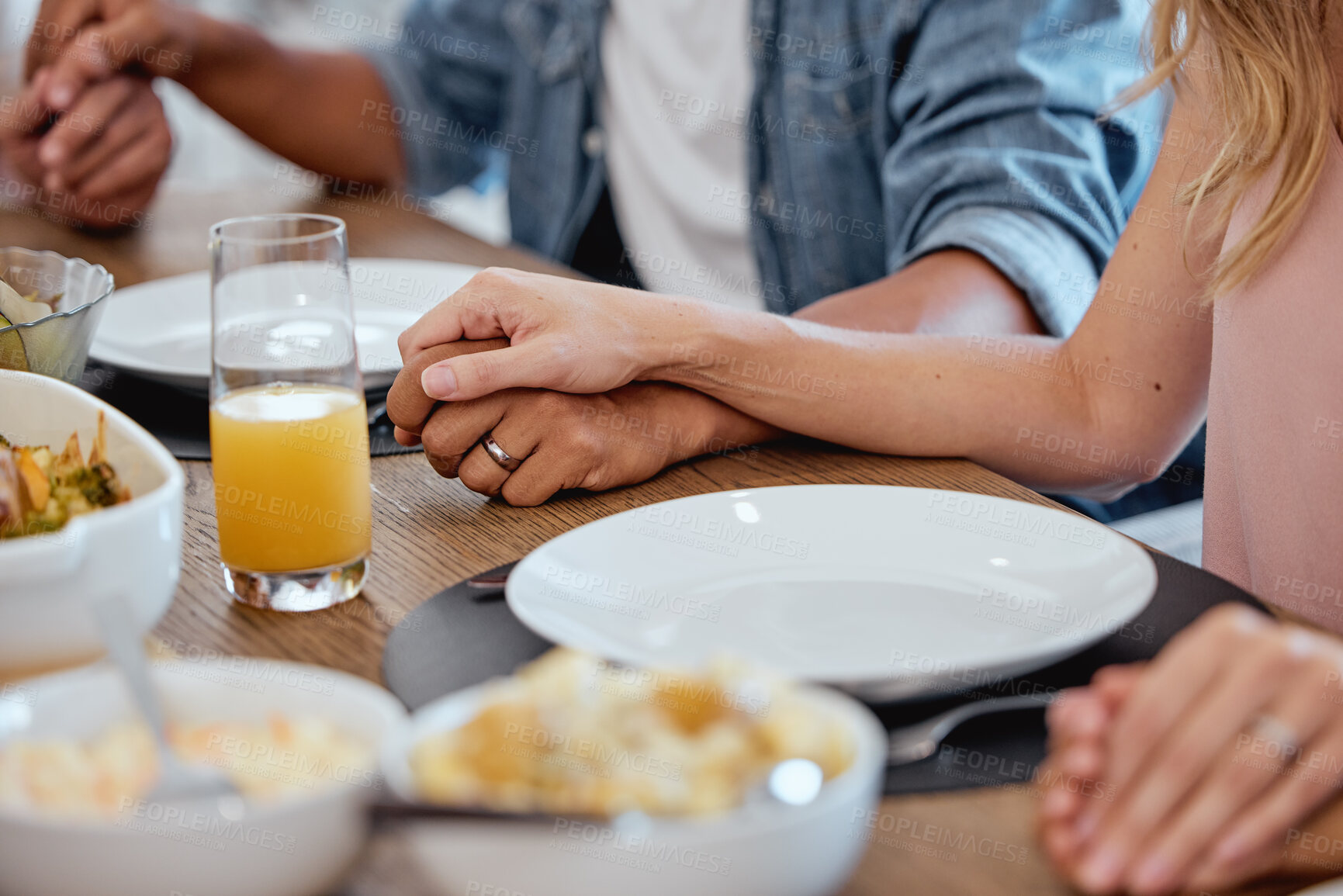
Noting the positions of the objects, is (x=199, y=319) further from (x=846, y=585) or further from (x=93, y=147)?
(x=846, y=585)

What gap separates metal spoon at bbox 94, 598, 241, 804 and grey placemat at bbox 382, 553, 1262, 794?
15 centimetres

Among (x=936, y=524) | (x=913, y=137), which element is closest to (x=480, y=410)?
(x=936, y=524)

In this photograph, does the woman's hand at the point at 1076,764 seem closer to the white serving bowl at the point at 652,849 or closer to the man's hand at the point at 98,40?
the white serving bowl at the point at 652,849

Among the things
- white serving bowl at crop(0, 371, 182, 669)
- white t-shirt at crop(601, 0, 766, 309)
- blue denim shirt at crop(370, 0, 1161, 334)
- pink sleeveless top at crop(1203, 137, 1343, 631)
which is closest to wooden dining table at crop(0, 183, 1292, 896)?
white serving bowl at crop(0, 371, 182, 669)

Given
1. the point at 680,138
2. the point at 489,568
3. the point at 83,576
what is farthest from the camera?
the point at 680,138

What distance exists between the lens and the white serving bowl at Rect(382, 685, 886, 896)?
404mm

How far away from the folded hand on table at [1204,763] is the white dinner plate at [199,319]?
28.4 inches

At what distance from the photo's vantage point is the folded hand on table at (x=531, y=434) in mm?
888

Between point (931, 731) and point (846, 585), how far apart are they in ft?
0.59

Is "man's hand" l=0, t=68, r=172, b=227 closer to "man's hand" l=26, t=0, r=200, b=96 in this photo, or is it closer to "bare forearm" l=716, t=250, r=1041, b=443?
"man's hand" l=26, t=0, r=200, b=96

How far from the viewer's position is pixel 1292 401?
93 centimetres

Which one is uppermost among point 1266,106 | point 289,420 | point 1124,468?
point 1266,106

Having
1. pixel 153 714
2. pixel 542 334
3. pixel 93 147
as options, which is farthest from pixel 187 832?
pixel 93 147

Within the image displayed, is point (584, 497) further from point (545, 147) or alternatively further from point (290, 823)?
point (545, 147)
